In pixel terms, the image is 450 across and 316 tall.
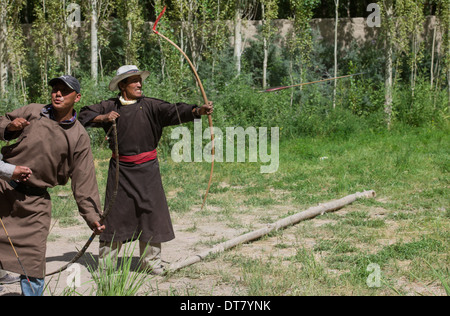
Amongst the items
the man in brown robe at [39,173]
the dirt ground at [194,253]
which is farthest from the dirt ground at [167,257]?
the man in brown robe at [39,173]

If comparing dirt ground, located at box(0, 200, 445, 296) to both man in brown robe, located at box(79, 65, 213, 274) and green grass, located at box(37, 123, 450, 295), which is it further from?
man in brown robe, located at box(79, 65, 213, 274)

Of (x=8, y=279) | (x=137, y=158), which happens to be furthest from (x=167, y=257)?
(x=8, y=279)

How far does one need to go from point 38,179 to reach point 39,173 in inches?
1.7

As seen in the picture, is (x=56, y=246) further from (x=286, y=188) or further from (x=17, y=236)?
(x=286, y=188)

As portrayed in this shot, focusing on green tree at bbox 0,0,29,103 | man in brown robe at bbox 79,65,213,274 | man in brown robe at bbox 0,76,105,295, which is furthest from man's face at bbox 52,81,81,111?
green tree at bbox 0,0,29,103

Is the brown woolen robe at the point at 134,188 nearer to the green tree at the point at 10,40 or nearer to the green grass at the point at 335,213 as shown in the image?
the green grass at the point at 335,213

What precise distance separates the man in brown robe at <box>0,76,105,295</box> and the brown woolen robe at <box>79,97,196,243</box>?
1036 millimetres

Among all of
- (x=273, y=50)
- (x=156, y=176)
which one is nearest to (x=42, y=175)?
(x=156, y=176)

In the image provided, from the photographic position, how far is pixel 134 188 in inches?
219

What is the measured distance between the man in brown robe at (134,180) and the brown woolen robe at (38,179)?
1.05 meters

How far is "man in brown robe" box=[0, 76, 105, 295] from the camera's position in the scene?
4.21 m

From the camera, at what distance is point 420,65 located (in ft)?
62.2
